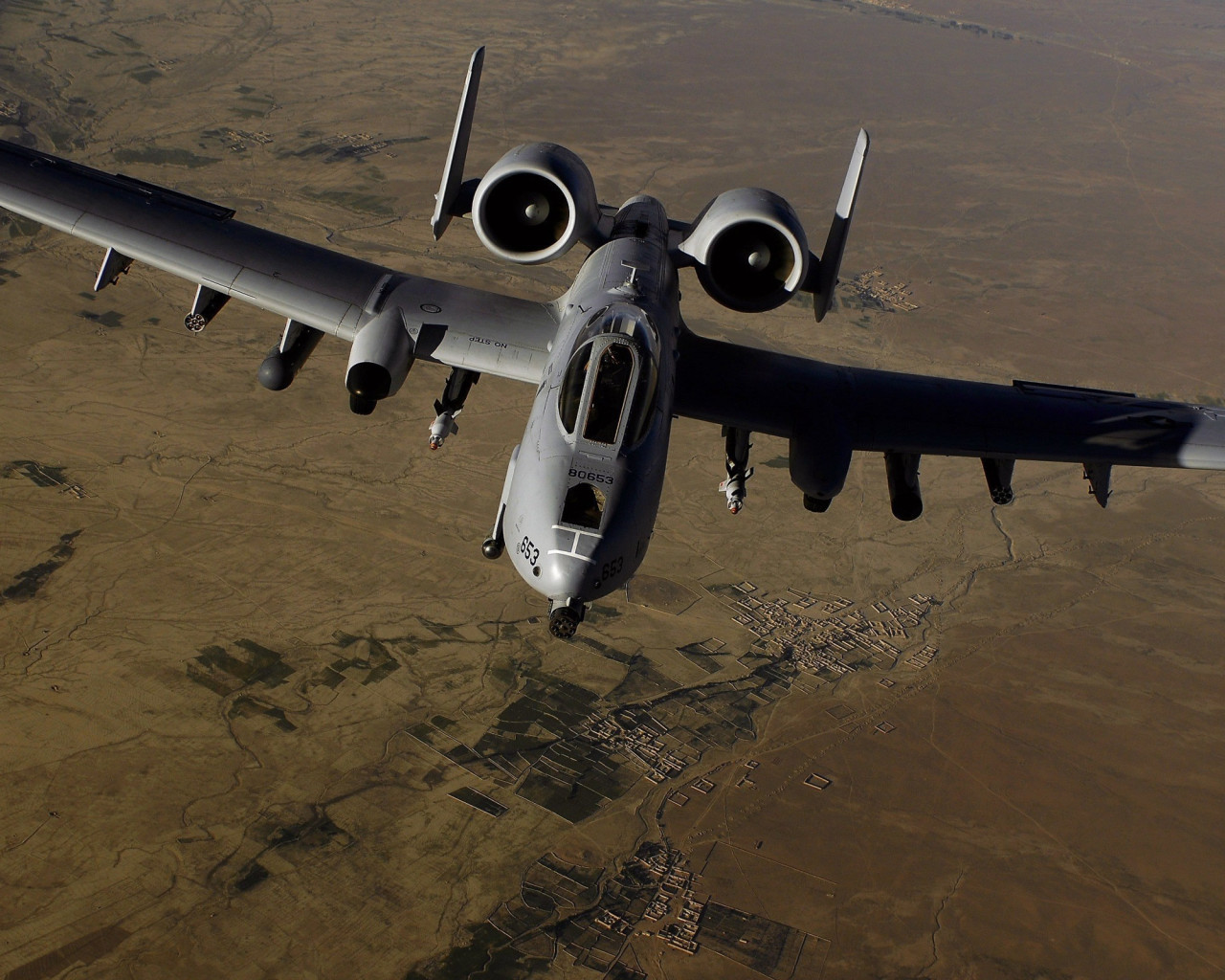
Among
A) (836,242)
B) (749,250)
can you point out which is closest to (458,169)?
(749,250)

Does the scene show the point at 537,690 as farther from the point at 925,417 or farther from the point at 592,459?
the point at 592,459

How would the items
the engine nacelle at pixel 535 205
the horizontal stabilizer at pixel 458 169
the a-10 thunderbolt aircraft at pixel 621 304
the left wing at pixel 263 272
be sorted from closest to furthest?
the a-10 thunderbolt aircraft at pixel 621 304 < the left wing at pixel 263 272 < the engine nacelle at pixel 535 205 < the horizontal stabilizer at pixel 458 169

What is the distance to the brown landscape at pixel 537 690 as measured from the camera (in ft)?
102

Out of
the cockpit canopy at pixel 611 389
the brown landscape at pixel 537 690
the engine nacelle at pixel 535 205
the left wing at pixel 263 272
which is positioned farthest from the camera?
the brown landscape at pixel 537 690

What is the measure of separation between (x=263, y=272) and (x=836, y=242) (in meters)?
13.8

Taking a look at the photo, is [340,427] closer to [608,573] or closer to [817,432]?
[817,432]

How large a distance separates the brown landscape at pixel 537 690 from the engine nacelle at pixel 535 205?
18.4m

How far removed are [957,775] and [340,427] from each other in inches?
1238

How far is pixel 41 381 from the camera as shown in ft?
162

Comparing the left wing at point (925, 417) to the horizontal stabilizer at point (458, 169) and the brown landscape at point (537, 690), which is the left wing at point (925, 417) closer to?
the horizontal stabilizer at point (458, 169)

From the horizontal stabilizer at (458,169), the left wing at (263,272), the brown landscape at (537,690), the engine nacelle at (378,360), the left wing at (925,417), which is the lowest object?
the brown landscape at (537,690)

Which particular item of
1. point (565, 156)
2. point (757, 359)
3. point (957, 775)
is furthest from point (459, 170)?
point (957, 775)

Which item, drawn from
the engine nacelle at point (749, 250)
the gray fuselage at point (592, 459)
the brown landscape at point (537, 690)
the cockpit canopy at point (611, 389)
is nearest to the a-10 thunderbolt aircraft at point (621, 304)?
the engine nacelle at point (749, 250)

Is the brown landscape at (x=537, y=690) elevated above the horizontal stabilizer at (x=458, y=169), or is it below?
below
